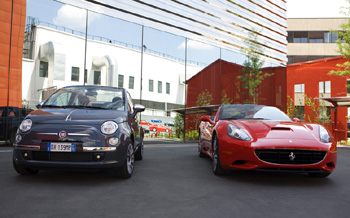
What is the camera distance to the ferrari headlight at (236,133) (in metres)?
4.70

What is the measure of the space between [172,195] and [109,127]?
1.35m

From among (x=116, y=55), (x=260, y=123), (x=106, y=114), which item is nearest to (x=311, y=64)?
(x=116, y=55)

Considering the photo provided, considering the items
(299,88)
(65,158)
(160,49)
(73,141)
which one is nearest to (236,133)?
(73,141)

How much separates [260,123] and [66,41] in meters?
10.4

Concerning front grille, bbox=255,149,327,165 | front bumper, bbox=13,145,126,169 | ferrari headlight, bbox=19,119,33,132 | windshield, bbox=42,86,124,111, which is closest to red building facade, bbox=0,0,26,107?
windshield, bbox=42,86,124,111

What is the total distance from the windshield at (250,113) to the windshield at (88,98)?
2.11 m

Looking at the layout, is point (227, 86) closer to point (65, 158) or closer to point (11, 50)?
point (11, 50)

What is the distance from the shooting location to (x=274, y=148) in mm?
4441

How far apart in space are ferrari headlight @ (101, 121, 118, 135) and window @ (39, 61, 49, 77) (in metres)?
8.52

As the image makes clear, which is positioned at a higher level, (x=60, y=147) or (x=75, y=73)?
(x=75, y=73)

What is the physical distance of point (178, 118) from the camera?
17609 mm

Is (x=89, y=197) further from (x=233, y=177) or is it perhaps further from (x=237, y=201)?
(x=233, y=177)

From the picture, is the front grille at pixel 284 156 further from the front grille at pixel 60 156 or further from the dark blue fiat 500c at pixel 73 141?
the front grille at pixel 60 156

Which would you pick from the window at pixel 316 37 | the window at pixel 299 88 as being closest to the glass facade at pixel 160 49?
the window at pixel 299 88
